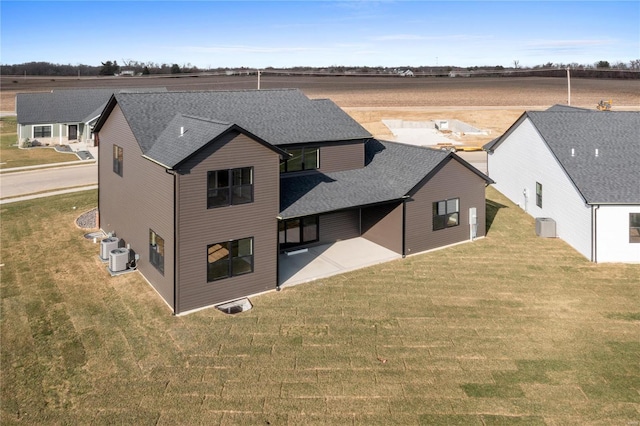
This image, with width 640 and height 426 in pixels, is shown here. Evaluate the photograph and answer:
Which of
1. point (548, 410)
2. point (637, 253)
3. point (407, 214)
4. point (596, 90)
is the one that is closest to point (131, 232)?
point (407, 214)

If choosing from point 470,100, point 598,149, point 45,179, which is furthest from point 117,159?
point 470,100

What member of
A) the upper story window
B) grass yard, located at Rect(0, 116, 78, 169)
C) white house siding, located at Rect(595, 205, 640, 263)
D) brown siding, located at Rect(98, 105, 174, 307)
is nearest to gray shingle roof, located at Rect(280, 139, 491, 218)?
brown siding, located at Rect(98, 105, 174, 307)

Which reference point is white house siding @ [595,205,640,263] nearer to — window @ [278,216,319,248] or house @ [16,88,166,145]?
window @ [278,216,319,248]

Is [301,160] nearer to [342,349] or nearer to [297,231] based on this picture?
[297,231]

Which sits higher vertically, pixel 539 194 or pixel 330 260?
pixel 539 194

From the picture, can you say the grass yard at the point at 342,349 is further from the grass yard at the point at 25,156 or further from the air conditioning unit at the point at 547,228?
the grass yard at the point at 25,156

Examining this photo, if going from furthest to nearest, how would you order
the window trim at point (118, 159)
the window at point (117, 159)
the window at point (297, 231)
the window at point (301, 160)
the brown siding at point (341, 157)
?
the brown siding at point (341, 157), the window at point (297, 231), the window at point (301, 160), the window at point (117, 159), the window trim at point (118, 159)

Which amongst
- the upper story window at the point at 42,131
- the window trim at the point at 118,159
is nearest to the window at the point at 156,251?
the window trim at the point at 118,159
